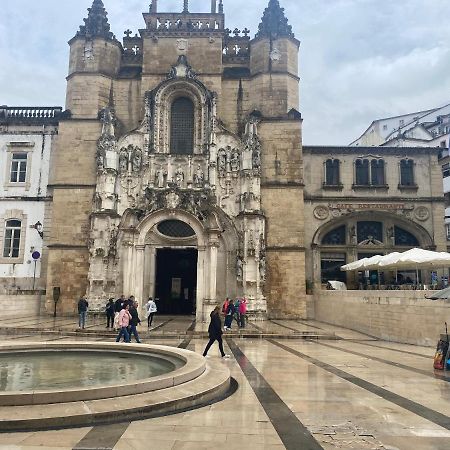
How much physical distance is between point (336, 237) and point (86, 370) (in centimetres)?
2526

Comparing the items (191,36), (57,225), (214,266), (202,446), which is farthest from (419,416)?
(191,36)

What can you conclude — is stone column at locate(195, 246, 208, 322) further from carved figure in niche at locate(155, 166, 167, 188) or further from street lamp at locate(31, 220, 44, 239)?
street lamp at locate(31, 220, 44, 239)

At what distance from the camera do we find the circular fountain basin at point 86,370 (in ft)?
23.8

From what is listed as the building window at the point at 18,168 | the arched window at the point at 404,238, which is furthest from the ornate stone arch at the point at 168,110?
the arched window at the point at 404,238

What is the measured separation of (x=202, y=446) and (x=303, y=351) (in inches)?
403

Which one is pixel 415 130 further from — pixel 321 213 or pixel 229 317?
pixel 229 317

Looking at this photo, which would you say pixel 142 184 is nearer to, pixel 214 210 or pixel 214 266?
pixel 214 210

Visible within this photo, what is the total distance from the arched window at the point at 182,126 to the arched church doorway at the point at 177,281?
7.18 m

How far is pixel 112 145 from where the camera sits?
2866cm

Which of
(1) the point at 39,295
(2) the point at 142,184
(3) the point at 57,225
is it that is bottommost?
(1) the point at 39,295

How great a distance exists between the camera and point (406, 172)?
1294 inches

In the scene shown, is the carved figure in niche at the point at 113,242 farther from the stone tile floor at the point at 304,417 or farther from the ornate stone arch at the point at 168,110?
the stone tile floor at the point at 304,417

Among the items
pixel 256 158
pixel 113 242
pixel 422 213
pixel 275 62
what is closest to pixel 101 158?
pixel 113 242

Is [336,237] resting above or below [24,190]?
below
